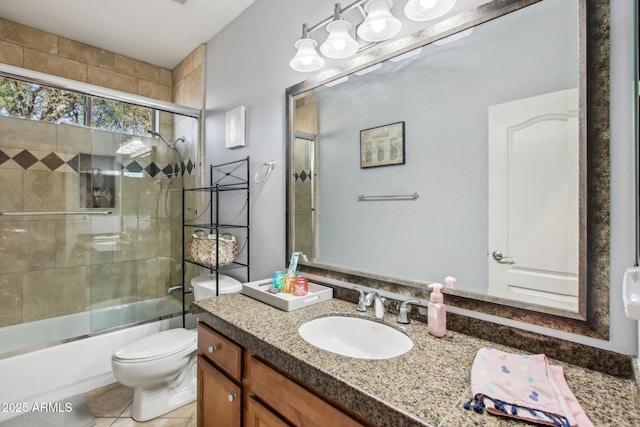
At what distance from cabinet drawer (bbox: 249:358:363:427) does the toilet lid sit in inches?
38.5

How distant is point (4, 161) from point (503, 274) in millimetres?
3072

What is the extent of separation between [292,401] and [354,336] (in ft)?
1.23

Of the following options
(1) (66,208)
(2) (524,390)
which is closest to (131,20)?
(1) (66,208)

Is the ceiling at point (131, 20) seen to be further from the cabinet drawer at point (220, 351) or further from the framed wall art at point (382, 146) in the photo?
the cabinet drawer at point (220, 351)

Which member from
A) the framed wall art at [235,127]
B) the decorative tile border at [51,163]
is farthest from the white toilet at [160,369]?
the decorative tile border at [51,163]

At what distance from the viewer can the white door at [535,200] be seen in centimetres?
84

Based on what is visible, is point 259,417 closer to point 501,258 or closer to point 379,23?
point 501,258

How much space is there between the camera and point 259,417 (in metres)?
1.00

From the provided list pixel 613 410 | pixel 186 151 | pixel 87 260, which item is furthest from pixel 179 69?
pixel 613 410

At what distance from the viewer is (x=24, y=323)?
2.19 meters

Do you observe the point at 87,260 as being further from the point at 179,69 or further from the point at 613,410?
the point at 613,410

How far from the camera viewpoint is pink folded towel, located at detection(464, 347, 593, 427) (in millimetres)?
604

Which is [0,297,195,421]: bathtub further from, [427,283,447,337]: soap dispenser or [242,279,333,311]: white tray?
[427,283,447,337]: soap dispenser

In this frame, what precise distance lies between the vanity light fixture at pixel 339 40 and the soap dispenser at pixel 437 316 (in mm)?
1034
